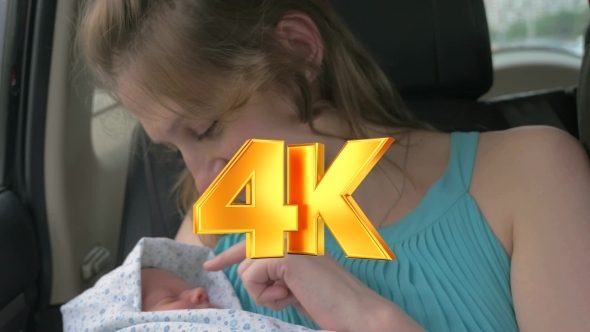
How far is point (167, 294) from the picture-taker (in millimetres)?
983

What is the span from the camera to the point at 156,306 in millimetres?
943

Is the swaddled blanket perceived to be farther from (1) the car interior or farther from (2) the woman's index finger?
(1) the car interior

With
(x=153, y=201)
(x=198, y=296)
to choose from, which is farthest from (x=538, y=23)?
(x=198, y=296)

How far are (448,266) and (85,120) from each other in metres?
0.91

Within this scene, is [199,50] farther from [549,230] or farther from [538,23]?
[538,23]

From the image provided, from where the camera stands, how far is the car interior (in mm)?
1226

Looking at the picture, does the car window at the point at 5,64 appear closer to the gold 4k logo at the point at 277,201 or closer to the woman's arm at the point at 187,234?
the woman's arm at the point at 187,234

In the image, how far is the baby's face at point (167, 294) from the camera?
0.94 m

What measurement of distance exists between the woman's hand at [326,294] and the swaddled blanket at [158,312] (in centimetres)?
6

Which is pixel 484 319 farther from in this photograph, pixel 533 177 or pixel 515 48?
pixel 515 48

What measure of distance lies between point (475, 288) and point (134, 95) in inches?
21.5

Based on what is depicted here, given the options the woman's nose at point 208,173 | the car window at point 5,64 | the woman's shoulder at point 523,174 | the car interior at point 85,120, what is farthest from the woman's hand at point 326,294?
the car window at point 5,64

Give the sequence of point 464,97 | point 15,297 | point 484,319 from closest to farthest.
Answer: point 484,319 < point 15,297 < point 464,97

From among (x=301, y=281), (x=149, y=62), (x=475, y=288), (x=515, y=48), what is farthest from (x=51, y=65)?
(x=515, y=48)
